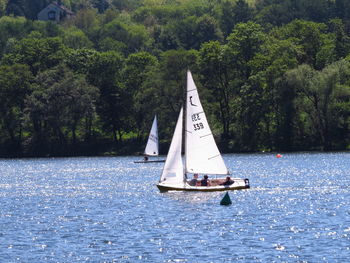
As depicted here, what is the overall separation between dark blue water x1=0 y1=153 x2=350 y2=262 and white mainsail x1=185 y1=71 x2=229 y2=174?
2399 mm

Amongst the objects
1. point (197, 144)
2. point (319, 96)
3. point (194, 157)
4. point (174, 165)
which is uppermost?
point (319, 96)

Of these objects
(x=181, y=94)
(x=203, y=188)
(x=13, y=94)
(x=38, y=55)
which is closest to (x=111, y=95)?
(x=13, y=94)

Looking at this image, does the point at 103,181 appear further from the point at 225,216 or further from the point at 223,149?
the point at 223,149

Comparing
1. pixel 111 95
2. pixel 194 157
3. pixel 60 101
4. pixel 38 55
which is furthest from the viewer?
pixel 38 55

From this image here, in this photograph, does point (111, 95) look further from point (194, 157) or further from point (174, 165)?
point (194, 157)

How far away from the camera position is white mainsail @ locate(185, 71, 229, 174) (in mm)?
78625

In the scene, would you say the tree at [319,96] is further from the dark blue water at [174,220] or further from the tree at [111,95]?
the dark blue water at [174,220]

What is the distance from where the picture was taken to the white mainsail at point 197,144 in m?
78.6

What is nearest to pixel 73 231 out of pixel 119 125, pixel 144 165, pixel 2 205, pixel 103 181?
pixel 2 205

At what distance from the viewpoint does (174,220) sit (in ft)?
202

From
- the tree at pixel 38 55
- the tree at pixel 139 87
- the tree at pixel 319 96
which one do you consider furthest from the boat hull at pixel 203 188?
the tree at pixel 38 55

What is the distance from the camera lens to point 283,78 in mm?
152000

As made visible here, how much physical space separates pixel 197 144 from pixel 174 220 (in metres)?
18.3

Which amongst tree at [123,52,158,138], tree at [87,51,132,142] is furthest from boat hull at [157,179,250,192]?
tree at [87,51,132,142]
